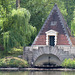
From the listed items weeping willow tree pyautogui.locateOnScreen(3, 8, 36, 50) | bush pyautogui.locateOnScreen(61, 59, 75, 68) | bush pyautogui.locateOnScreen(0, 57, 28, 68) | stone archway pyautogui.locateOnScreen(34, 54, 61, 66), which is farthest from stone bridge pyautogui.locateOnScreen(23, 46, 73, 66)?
weeping willow tree pyautogui.locateOnScreen(3, 8, 36, 50)

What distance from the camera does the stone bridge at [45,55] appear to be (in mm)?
40312

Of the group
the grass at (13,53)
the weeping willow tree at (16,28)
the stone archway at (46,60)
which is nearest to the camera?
the weeping willow tree at (16,28)

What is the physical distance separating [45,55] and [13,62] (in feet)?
15.7

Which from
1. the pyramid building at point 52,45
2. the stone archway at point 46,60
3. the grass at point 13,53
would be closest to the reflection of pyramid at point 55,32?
the pyramid building at point 52,45

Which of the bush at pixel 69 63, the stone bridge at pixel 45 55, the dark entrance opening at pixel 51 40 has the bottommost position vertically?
the bush at pixel 69 63

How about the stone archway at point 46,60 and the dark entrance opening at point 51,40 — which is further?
the dark entrance opening at point 51,40

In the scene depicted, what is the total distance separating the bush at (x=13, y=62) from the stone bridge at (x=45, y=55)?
1512mm

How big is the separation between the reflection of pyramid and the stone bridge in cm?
224

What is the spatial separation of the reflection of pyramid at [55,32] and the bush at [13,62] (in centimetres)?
479

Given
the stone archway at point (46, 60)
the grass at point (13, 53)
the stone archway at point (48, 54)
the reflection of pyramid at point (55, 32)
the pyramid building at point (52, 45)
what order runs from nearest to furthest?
the stone archway at point (48, 54) → the pyramid building at point (52, 45) → the stone archway at point (46, 60) → the reflection of pyramid at point (55, 32) → the grass at point (13, 53)

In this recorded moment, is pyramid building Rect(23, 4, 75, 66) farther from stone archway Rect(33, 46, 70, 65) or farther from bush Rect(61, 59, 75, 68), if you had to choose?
bush Rect(61, 59, 75, 68)

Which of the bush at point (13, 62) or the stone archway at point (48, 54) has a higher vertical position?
the stone archway at point (48, 54)

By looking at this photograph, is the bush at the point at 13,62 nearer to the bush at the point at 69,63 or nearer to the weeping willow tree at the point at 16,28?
the weeping willow tree at the point at 16,28

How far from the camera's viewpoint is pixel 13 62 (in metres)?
39.4
